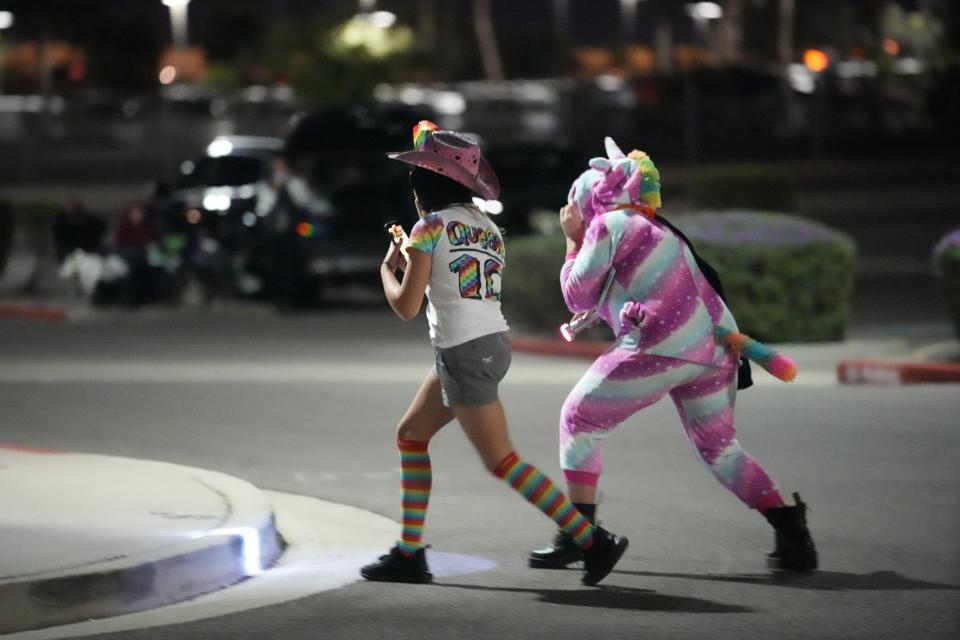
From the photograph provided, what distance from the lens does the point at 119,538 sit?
8.03 m

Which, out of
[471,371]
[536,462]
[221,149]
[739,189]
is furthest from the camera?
[221,149]

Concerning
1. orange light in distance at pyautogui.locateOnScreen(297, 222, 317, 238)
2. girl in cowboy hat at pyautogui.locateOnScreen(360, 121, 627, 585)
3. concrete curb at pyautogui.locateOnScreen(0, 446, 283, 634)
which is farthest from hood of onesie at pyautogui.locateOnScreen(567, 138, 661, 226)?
orange light in distance at pyautogui.locateOnScreen(297, 222, 317, 238)

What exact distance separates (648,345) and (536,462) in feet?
11.1

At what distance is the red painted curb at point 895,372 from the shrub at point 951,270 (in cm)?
96

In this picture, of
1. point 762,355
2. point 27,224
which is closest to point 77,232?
point 27,224

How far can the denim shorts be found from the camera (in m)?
7.68

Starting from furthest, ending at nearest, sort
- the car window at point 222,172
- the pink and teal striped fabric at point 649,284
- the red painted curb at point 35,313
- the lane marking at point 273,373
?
the car window at point 222,172, the red painted curb at point 35,313, the lane marking at point 273,373, the pink and teal striped fabric at point 649,284

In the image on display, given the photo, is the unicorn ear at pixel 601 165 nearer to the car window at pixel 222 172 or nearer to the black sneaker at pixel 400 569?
the black sneaker at pixel 400 569

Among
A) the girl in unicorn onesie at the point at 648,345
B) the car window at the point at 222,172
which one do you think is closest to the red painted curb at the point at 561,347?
the girl in unicorn onesie at the point at 648,345

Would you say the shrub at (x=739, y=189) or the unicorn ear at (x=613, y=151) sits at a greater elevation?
the shrub at (x=739, y=189)

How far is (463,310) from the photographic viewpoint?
772 cm

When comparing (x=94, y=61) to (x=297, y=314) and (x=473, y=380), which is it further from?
(x=473, y=380)

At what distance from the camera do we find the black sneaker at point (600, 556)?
7.75 meters

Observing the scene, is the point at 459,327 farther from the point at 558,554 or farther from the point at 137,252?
the point at 137,252
